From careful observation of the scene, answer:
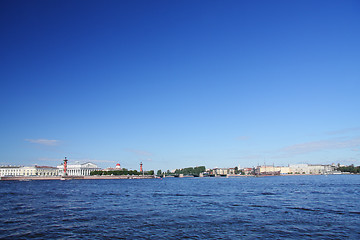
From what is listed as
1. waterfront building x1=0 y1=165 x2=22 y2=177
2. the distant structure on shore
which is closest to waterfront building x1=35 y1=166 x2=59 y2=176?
the distant structure on shore

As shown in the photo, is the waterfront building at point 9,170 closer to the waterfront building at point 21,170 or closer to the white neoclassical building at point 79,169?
the waterfront building at point 21,170

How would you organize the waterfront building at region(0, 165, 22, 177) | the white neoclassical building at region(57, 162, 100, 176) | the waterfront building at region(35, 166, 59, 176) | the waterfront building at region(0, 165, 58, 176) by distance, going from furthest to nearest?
the white neoclassical building at region(57, 162, 100, 176), the waterfront building at region(35, 166, 59, 176), the waterfront building at region(0, 165, 22, 177), the waterfront building at region(0, 165, 58, 176)

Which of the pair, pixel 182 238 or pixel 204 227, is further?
pixel 204 227

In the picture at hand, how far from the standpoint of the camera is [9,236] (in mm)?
16891

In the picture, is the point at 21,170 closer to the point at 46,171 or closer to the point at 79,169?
the point at 46,171

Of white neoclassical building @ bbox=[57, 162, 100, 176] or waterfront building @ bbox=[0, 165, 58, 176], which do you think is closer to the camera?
waterfront building @ bbox=[0, 165, 58, 176]

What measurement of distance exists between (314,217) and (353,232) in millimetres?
4942

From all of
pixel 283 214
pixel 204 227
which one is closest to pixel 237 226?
pixel 204 227

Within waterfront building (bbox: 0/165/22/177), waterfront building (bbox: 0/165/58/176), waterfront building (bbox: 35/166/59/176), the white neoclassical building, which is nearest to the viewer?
waterfront building (bbox: 0/165/58/176)

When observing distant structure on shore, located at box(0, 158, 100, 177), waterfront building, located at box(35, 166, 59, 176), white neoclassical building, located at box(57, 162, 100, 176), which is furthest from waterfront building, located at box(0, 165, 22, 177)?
white neoclassical building, located at box(57, 162, 100, 176)

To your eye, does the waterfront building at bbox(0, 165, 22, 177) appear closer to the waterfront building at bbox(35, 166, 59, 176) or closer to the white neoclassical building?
the waterfront building at bbox(35, 166, 59, 176)

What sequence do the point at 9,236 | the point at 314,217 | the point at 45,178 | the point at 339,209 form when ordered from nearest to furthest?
the point at 9,236, the point at 314,217, the point at 339,209, the point at 45,178

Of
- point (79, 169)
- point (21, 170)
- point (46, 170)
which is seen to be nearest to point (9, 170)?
point (21, 170)

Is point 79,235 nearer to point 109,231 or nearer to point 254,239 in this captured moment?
point 109,231
